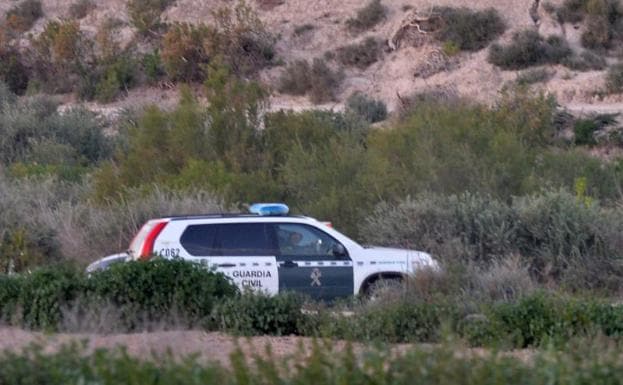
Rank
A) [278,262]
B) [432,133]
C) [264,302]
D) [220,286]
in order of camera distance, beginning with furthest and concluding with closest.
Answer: [432,133] → [278,262] → [220,286] → [264,302]

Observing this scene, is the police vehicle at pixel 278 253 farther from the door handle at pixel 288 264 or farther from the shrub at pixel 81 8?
the shrub at pixel 81 8

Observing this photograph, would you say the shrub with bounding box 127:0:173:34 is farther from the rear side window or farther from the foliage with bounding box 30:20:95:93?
the rear side window

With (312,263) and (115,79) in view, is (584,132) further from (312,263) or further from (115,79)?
(312,263)

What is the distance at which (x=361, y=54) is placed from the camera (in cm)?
5334

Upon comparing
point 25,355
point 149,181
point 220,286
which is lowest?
point 149,181

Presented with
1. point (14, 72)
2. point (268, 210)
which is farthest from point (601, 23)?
point (268, 210)

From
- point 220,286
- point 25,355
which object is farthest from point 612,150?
point 25,355

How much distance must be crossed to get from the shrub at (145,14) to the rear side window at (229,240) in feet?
141

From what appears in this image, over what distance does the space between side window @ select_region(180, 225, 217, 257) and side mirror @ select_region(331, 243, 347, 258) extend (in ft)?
5.17

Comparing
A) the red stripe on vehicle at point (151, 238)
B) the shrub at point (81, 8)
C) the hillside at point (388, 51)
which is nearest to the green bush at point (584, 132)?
the hillside at point (388, 51)

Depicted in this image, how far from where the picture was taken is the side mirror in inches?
627

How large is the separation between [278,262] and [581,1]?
132 ft

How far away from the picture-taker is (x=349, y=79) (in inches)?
2069

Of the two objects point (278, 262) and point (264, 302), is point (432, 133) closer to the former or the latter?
point (278, 262)
